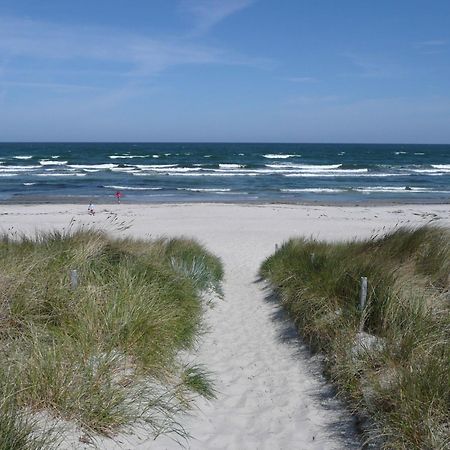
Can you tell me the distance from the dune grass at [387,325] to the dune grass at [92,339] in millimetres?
1432

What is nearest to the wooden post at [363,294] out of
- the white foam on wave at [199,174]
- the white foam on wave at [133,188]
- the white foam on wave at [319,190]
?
the white foam on wave at [319,190]

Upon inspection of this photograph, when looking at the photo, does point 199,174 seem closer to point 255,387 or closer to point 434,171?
point 434,171

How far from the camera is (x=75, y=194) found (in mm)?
32406

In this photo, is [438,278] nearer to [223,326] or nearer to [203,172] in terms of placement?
[223,326]

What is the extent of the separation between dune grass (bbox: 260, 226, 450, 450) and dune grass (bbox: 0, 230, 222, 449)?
4.70 ft

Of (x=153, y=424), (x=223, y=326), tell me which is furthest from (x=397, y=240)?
(x=153, y=424)

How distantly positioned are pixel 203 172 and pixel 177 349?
44141mm

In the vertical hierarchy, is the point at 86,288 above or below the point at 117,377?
above

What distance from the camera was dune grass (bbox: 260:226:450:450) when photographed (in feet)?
12.3

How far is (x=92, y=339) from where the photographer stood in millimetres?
4652

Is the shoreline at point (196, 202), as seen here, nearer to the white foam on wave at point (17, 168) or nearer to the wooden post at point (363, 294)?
the white foam on wave at point (17, 168)

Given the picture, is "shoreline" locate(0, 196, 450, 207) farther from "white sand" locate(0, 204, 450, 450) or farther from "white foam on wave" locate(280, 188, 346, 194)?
"white sand" locate(0, 204, 450, 450)

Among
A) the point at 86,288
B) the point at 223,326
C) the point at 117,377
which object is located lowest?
the point at 223,326

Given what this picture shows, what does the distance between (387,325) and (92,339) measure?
3020 millimetres
